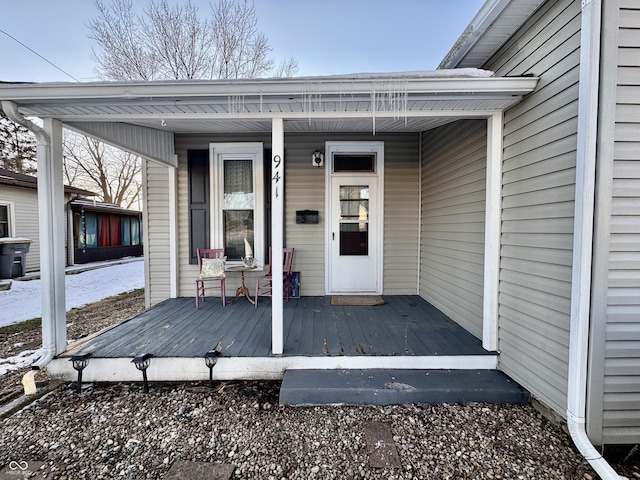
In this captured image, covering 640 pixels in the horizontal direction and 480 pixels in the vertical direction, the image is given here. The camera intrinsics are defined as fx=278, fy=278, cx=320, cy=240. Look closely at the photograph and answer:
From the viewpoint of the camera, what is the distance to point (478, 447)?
1760 millimetres

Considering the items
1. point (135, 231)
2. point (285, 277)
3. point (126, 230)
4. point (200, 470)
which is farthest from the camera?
point (135, 231)

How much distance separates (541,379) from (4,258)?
37.1 feet

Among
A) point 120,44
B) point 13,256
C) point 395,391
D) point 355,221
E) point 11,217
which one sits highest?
point 120,44

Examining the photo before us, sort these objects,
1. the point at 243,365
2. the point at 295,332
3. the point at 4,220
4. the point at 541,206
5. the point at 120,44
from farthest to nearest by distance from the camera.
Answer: the point at 120,44 < the point at 4,220 < the point at 295,332 < the point at 243,365 < the point at 541,206

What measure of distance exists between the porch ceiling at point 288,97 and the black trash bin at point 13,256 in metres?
7.63

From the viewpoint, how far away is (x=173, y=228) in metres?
4.30

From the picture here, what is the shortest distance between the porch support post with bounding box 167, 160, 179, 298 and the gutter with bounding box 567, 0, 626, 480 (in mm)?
4638

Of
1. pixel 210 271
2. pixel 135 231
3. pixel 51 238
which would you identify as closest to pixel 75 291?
pixel 210 271

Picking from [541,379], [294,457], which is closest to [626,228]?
[541,379]

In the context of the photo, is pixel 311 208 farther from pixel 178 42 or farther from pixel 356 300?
pixel 178 42

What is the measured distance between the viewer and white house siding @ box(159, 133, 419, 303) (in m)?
4.30

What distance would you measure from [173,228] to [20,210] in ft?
26.0

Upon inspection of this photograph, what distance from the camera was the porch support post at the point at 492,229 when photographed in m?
2.54

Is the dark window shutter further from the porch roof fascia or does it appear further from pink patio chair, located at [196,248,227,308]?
the porch roof fascia
